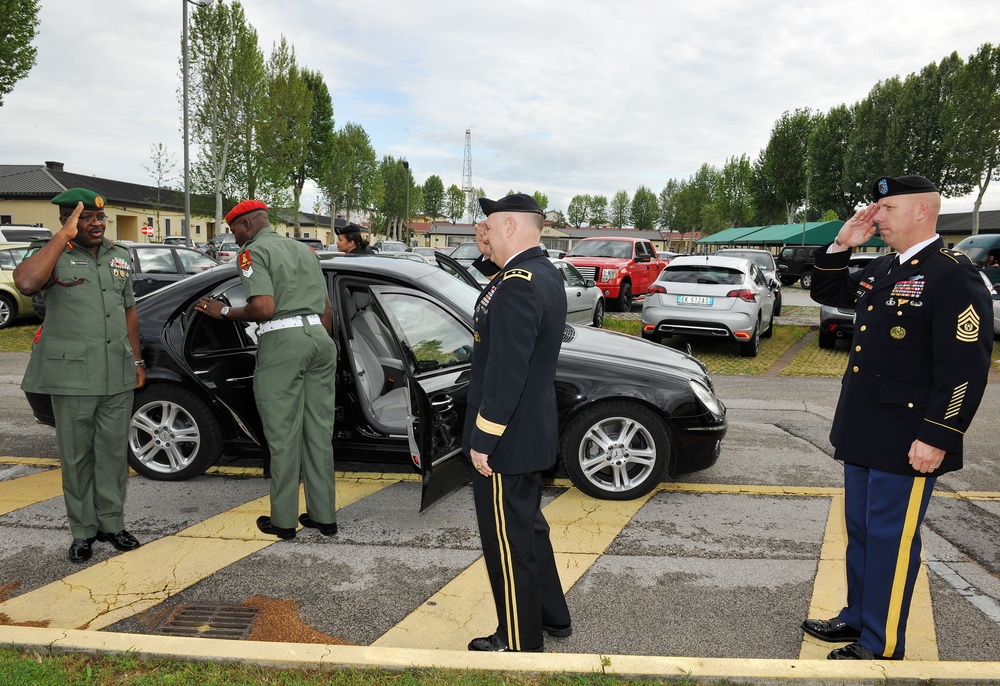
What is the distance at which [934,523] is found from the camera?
173 inches

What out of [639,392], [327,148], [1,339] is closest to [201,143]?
[327,148]

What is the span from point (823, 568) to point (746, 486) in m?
1.31

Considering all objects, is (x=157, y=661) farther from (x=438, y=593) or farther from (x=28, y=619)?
(x=438, y=593)

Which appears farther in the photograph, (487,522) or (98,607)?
(98,607)

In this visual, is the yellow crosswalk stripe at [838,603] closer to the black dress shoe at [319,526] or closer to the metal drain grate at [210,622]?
the metal drain grate at [210,622]

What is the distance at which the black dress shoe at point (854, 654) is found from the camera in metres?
2.77

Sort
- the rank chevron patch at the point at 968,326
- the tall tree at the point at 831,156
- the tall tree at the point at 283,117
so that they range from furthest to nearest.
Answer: the tall tree at the point at 831,156, the tall tree at the point at 283,117, the rank chevron patch at the point at 968,326

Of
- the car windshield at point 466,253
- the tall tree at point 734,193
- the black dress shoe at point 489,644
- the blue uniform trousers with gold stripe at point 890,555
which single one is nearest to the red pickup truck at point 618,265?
the car windshield at point 466,253

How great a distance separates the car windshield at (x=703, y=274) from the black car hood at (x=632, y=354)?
19.9 ft

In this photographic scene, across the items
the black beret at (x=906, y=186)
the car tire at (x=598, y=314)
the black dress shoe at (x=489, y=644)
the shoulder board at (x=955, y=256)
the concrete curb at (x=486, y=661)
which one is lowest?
the black dress shoe at (x=489, y=644)

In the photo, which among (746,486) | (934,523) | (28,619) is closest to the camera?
(28,619)

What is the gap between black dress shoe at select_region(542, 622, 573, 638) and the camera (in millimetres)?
2971

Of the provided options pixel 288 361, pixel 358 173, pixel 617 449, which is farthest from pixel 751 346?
pixel 358 173

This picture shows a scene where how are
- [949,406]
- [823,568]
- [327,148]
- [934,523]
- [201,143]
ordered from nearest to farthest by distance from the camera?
[949,406], [823,568], [934,523], [201,143], [327,148]
